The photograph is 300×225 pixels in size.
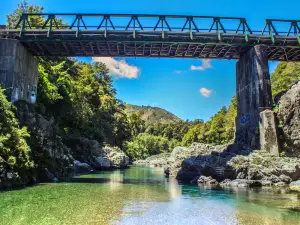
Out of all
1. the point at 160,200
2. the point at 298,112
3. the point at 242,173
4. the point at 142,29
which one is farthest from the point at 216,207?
the point at 142,29

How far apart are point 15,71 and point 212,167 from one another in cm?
1957

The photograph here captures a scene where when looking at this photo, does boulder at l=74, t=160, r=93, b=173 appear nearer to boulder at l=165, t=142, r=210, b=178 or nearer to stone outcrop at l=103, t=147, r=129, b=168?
boulder at l=165, t=142, r=210, b=178

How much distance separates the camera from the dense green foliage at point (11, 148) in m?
18.7

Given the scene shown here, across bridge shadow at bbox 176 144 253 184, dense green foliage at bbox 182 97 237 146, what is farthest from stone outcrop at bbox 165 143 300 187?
dense green foliage at bbox 182 97 237 146

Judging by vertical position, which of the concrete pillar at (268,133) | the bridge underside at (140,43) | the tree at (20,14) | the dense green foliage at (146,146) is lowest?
the concrete pillar at (268,133)

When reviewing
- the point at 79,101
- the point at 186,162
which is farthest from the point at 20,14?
the point at 186,162

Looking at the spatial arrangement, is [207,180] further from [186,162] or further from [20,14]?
[20,14]

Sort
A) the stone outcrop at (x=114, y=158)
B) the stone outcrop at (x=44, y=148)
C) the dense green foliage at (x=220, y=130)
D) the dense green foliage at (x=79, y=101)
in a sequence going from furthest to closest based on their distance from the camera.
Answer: the dense green foliage at (x=220, y=130)
the stone outcrop at (x=114, y=158)
the dense green foliage at (x=79, y=101)
the stone outcrop at (x=44, y=148)

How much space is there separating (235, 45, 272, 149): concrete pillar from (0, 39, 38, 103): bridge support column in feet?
71.3

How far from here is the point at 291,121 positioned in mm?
26000

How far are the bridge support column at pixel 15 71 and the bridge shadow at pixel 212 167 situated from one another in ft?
56.0

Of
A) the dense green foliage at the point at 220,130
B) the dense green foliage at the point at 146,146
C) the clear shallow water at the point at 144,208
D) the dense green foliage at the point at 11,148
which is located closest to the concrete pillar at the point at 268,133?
the clear shallow water at the point at 144,208

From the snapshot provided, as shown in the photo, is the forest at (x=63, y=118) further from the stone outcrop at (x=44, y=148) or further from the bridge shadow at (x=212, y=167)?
the bridge shadow at (x=212, y=167)

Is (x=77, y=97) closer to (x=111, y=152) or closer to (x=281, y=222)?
(x=111, y=152)
